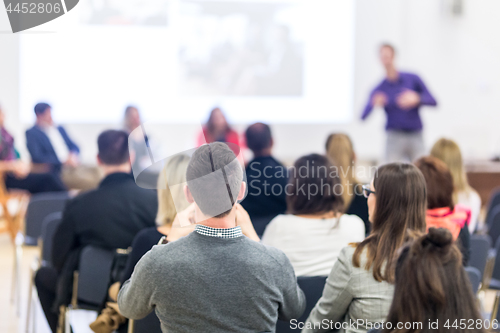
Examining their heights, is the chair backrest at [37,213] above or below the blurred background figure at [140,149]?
below

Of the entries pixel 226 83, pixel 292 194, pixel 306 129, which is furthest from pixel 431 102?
pixel 292 194

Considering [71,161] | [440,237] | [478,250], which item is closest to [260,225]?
[478,250]

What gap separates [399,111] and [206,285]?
431cm

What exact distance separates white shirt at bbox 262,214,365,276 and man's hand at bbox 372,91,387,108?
327 centimetres

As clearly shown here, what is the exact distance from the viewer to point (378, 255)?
145 centimetres

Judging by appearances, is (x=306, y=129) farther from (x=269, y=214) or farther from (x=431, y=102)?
(x=269, y=214)

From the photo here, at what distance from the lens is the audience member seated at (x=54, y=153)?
16.7ft

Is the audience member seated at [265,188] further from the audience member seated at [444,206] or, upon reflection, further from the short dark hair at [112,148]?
the audience member seated at [444,206]

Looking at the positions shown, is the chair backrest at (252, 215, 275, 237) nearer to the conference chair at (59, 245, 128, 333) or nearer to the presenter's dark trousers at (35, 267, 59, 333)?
the conference chair at (59, 245, 128, 333)

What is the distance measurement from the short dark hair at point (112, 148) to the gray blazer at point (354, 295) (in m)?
1.27

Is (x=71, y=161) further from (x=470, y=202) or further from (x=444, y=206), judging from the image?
(x=444, y=206)

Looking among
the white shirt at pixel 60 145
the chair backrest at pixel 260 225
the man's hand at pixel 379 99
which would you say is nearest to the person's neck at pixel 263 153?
the chair backrest at pixel 260 225

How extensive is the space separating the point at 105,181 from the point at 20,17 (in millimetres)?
773

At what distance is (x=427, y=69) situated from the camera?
7102mm
